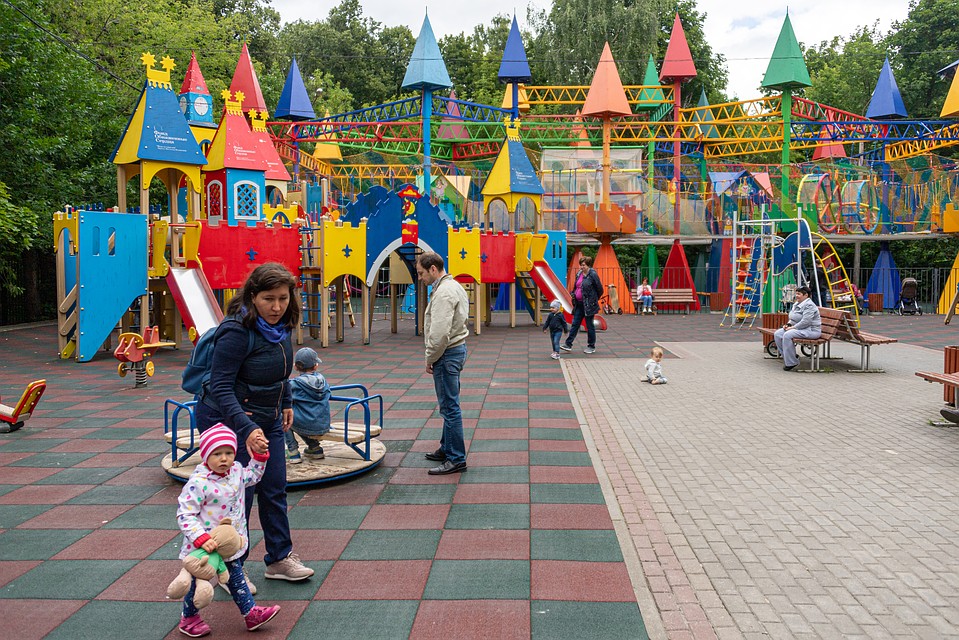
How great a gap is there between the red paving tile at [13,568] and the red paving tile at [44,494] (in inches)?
49.2

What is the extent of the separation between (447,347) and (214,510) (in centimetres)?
307

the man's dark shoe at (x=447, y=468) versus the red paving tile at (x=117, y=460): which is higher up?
the man's dark shoe at (x=447, y=468)

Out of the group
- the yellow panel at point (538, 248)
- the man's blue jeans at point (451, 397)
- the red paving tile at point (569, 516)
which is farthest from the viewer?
the yellow panel at point (538, 248)

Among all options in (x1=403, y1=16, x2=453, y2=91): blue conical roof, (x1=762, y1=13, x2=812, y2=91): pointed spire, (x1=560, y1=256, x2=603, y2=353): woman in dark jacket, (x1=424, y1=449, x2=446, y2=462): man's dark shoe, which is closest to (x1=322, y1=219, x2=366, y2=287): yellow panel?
(x1=560, y1=256, x2=603, y2=353): woman in dark jacket

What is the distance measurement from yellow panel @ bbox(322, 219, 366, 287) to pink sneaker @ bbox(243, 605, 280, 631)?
45.1 feet

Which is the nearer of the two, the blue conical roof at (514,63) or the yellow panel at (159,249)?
the yellow panel at (159,249)

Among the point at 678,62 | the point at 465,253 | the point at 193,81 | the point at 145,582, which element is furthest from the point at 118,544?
the point at 678,62

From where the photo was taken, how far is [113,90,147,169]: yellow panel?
1555 cm

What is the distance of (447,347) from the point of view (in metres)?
6.33

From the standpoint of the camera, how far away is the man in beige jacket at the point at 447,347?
244 inches

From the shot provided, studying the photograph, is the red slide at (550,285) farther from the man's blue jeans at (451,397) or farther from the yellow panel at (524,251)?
the man's blue jeans at (451,397)

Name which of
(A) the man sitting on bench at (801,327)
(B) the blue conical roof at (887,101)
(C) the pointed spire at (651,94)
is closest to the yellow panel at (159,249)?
(A) the man sitting on bench at (801,327)

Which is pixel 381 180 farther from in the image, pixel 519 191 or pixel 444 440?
pixel 444 440

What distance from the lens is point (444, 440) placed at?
21.2 ft
